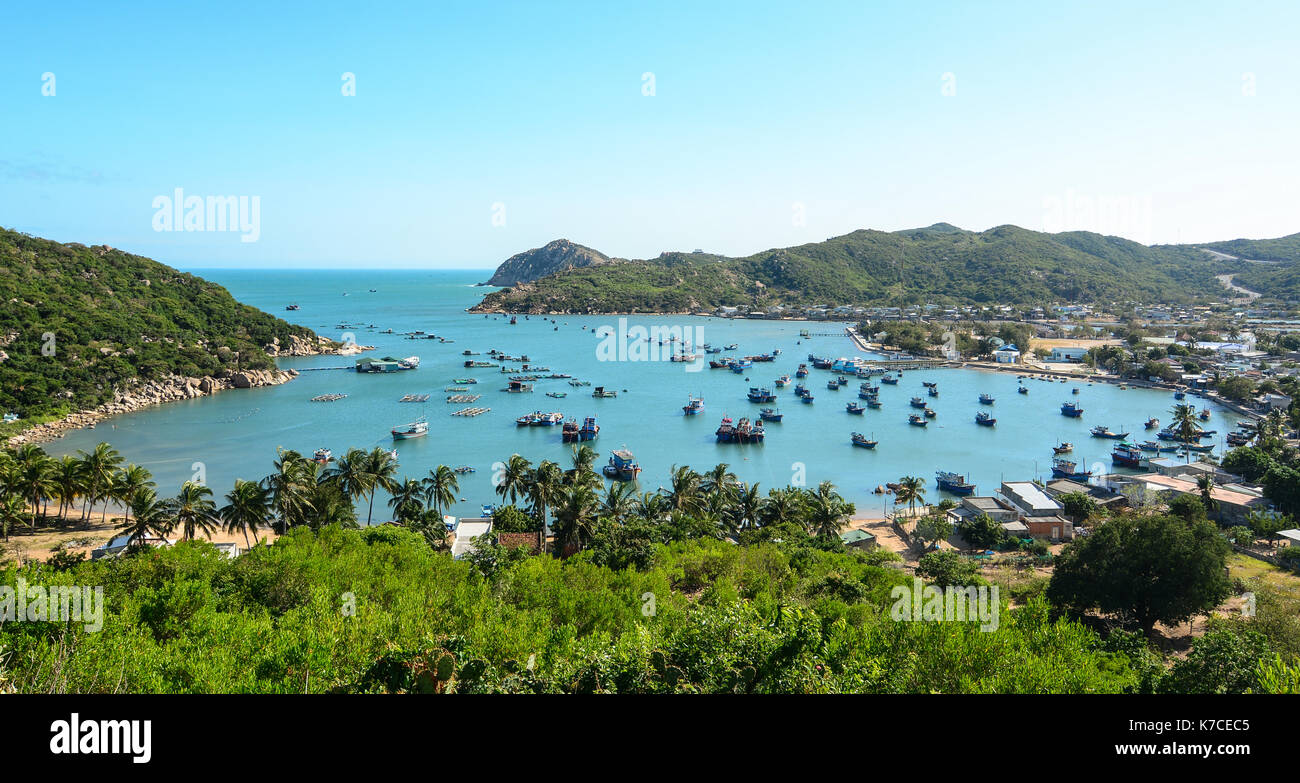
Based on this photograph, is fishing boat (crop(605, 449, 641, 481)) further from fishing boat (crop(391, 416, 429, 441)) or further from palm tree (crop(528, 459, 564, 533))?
fishing boat (crop(391, 416, 429, 441))

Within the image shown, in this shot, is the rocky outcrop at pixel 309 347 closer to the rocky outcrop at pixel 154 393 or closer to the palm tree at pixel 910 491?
the rocky outcrop at pixel 154 393

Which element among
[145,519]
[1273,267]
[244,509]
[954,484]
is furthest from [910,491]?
[1273,267]

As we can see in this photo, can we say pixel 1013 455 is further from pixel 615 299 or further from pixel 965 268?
pixel 965 268

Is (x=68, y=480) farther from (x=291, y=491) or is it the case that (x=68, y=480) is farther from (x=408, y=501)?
(x=408, y=501)

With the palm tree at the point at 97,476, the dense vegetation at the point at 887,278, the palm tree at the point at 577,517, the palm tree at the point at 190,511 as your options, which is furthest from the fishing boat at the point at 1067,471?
the dense vegetation at the point at 887,278

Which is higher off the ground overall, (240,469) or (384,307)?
(384,307)

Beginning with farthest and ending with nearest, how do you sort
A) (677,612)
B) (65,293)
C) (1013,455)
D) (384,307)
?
(384,307)
(65,293)
(1013,455)
(677,612)

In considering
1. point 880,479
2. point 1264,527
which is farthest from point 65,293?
point 1264,527
